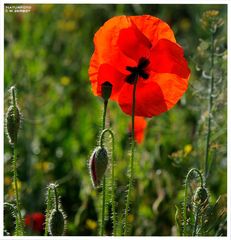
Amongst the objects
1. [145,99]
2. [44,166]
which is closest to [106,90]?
[145,99]

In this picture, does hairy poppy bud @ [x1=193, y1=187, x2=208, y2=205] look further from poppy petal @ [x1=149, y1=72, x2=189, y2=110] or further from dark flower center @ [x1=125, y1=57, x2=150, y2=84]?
dark flower center @ [x1=125, y1=57, x2=150, y2=84]

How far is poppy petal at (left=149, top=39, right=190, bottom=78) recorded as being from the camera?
6.95ft

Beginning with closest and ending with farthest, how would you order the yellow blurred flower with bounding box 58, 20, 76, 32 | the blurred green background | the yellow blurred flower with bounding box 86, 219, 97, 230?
the yellow blurred flower with bounding box 86, 219, 97, 230, the blurred green background, the yellow blurred flower with bounding box 58, 20, 76, 32

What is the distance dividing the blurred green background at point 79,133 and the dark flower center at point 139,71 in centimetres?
50

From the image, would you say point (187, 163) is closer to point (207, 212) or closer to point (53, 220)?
point (207, 212)

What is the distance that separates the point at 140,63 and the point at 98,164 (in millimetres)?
355

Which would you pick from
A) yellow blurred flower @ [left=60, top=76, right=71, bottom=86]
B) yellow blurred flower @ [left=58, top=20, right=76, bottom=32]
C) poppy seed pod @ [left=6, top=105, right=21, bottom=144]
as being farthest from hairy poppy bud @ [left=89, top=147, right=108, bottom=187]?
yellow blurred flower @ [left=58, top=20, right=76, bottom=32]

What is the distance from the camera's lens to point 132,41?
211cm

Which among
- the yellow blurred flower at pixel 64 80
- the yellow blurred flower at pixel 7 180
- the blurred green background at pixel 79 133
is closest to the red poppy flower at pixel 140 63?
the blurred green background at pixel 79 133

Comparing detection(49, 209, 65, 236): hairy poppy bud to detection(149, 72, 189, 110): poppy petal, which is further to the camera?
detection(149, 72, 189, 110): poppy petal

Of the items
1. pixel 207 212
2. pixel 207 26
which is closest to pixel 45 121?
pixel 207 26

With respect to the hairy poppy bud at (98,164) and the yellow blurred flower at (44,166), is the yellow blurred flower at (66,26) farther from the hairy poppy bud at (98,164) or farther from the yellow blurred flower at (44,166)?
the hairy poppy bud at (98,164)

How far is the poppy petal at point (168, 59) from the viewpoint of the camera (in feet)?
6.95

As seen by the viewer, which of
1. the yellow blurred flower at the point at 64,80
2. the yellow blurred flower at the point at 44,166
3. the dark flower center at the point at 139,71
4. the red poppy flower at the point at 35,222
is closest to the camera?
the dark flower center at the point at 139,71
